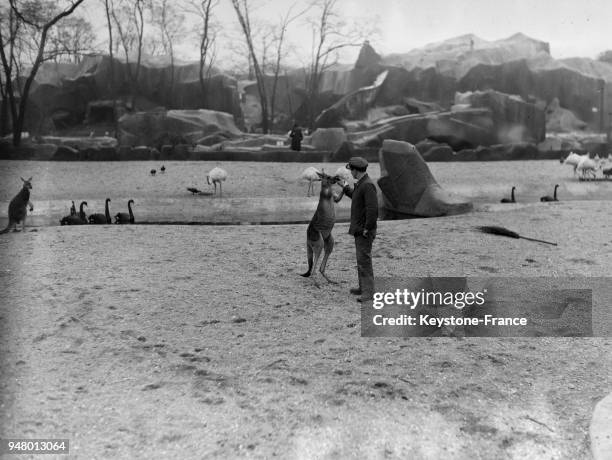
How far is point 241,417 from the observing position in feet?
11.5

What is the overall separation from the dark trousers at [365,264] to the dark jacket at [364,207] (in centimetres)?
9

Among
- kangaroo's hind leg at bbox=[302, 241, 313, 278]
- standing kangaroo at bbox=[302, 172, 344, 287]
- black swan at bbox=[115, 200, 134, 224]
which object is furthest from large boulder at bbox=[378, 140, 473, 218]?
standing kangaroo at bbox=[302, 172, 344, 287]

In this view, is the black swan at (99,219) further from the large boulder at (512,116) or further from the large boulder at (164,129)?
the large boulder at (512,116)

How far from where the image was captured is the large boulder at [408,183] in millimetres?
10672

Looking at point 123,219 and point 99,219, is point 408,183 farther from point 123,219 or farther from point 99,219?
point 99,219

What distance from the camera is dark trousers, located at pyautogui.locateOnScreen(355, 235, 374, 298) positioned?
5189mm

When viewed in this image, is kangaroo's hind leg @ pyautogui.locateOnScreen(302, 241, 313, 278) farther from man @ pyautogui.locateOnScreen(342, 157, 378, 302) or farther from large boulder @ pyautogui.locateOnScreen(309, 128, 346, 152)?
large boulder @ pyautogui.locateOnScreen(309, 128, 346, 152)

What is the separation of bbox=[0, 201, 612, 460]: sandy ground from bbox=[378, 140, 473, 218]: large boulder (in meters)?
3.56

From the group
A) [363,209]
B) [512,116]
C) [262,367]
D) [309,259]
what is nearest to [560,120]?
[512,116]

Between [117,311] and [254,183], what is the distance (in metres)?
9.85

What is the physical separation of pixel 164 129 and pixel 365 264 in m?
20.6

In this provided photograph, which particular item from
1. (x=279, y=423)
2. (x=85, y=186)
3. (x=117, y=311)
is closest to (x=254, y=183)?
(x=85, y=186)

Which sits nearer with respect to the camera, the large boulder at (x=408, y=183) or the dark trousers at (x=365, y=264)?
the dark trousers at (x=365, y=264)

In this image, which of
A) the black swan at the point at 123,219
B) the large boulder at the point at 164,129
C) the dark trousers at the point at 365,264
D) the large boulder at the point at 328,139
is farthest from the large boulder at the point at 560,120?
the dark trousers at the point at 365,264
